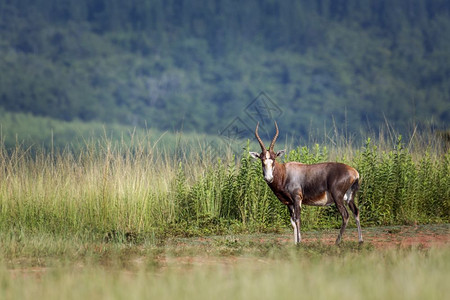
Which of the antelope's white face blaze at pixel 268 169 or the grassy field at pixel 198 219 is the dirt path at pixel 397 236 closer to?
the grassy field at pixel 198 219

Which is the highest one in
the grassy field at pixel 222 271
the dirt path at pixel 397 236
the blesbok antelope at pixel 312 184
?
the blesbok antelope at pixel 312 184

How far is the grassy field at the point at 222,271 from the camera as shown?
198 inches

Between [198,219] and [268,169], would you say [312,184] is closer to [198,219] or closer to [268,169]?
[268,169]

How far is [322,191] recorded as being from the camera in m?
9.88

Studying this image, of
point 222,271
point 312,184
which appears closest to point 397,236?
point 312,184

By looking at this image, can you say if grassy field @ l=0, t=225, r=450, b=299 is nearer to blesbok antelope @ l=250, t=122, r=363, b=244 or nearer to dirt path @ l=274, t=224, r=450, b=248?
dirt path @ l=274, t=224, r=450, b=248

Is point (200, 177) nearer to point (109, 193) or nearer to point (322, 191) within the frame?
point (109, 193)

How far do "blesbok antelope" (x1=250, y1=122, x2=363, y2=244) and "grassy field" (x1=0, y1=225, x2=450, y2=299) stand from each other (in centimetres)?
76

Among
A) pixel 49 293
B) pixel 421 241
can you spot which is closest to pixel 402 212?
pixel 421 241

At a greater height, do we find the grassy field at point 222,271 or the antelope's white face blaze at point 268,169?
the antelope's white face blaze at point 268,169

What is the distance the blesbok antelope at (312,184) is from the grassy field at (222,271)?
2.49 ft

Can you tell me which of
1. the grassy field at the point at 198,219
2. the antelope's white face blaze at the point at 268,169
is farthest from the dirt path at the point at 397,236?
the antelope's white face blaze at the point at 268,169

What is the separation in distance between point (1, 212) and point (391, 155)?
9.33 meters

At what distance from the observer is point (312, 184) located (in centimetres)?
992
